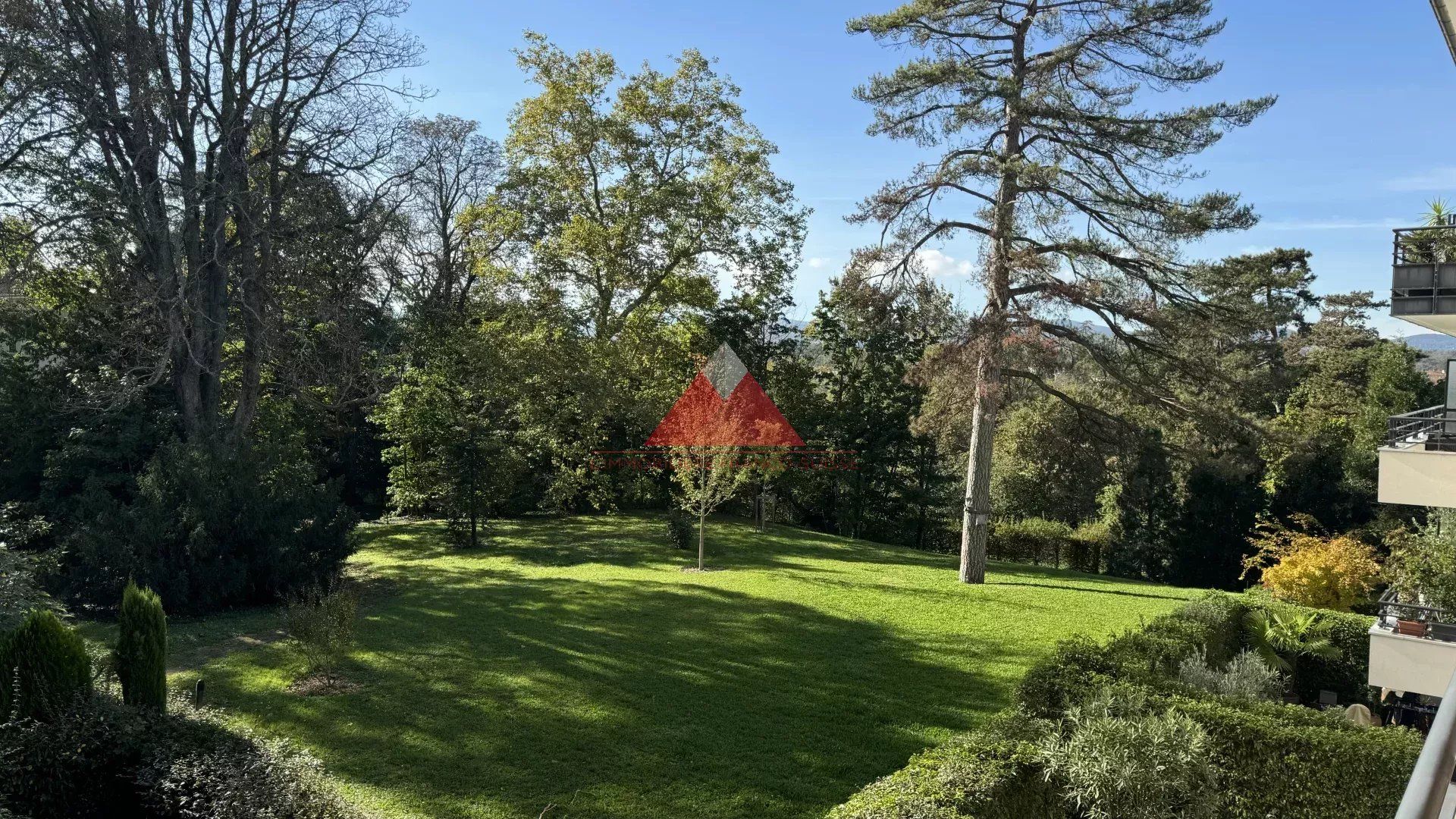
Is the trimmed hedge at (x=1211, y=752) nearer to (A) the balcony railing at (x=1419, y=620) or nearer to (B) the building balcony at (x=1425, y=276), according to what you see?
(A) the balcony railing at (x=1419, y=620)

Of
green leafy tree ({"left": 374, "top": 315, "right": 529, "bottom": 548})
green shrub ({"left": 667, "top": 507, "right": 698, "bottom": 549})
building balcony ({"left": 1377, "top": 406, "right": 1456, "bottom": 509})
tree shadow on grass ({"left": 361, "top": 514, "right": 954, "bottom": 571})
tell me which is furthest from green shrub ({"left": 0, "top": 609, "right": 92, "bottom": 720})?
building balcony ({"left": 1377, "top": 406, "right": 1456, "bottom": 509})

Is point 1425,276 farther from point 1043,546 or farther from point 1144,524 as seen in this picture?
point 1144,524

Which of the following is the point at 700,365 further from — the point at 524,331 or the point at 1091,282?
the point at 1091,282

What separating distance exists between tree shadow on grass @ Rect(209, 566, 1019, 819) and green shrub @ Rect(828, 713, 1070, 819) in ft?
5.25

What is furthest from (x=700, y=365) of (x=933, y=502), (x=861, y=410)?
(x=933, y=502)

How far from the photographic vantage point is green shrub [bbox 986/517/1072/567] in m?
25.5

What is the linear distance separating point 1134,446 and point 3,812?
15.6m

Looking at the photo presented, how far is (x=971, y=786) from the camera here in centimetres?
498

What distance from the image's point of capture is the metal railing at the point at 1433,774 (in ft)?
4.36

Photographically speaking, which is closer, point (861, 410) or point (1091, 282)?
point (1091, 282)

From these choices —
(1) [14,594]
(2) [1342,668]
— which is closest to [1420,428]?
(2) [1342,668]

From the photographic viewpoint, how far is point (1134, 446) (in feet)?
50.4

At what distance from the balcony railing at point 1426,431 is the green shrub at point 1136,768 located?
258 inches

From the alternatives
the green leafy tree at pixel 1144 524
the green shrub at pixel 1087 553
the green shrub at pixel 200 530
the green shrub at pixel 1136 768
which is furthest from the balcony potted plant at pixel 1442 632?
the green leafy tree at pixel 1144 524
